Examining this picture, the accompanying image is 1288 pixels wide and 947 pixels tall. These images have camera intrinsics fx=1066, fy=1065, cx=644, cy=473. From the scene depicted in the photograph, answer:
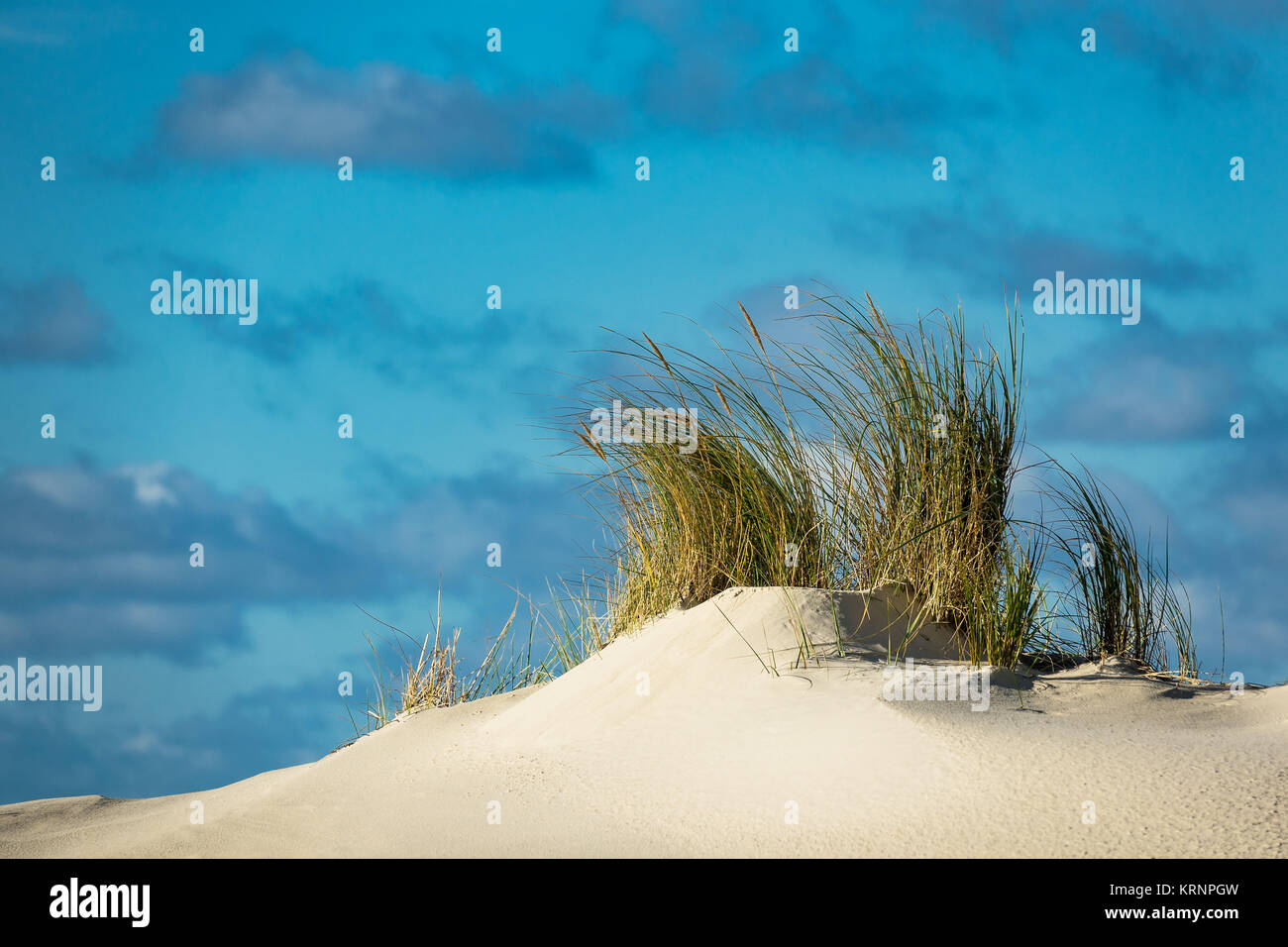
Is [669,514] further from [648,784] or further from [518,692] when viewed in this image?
[648,784]

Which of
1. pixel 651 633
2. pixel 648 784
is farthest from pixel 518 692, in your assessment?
pixel 648 784

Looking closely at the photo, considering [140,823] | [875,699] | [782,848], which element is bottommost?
[140,823]

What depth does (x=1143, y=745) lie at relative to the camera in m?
3.47

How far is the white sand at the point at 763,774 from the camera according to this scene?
305cm

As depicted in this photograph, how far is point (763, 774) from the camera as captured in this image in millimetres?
3557

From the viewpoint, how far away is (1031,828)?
2977 mm

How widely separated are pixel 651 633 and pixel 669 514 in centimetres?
71

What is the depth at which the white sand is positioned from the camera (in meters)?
3.05

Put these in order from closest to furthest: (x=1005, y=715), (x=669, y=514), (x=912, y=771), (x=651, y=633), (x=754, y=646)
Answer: (x=912, y=771) < (x=1005, y=715) < (x=754, y=646) < (x=651, y=633) < (x=669, y=514)
